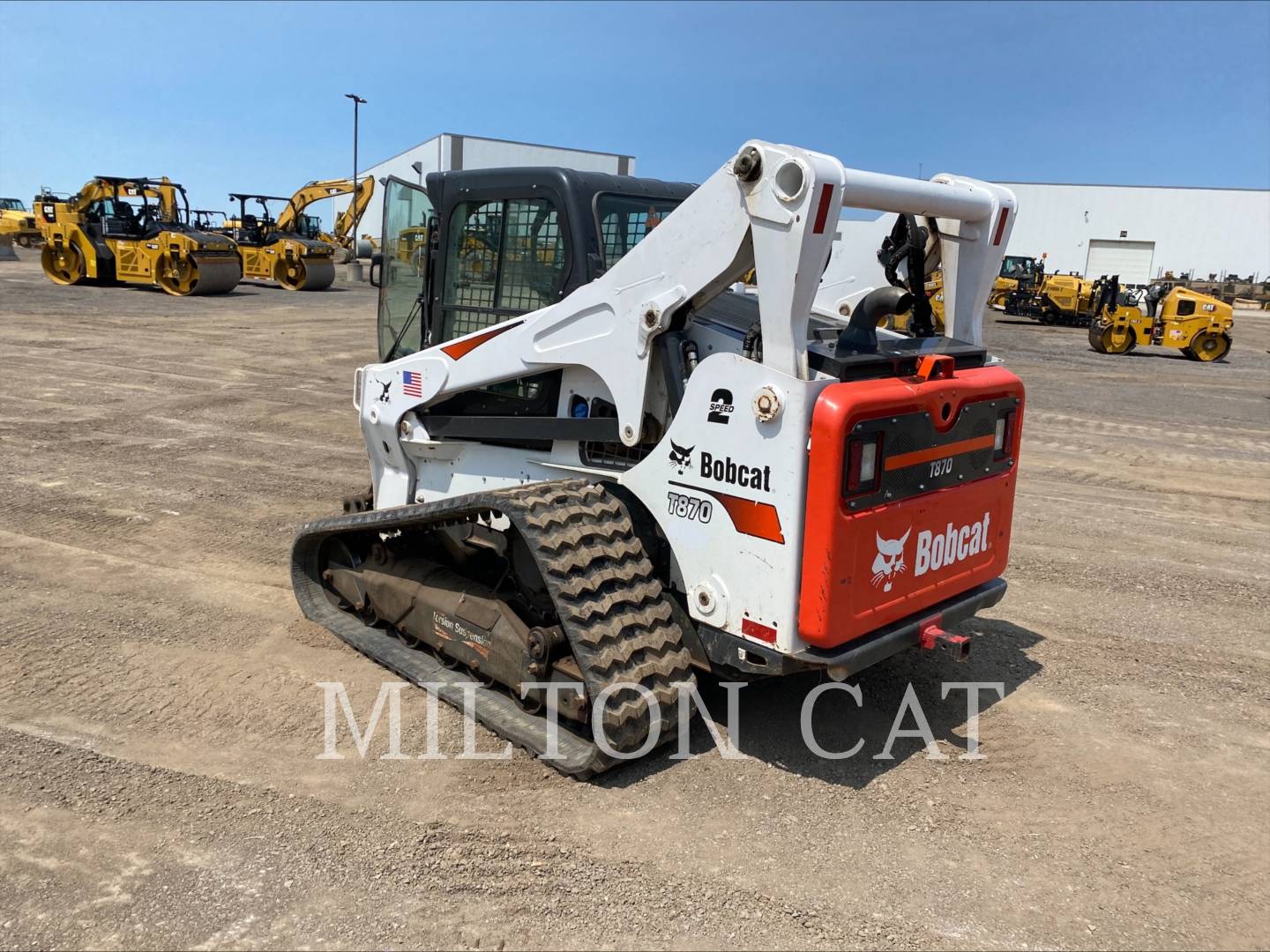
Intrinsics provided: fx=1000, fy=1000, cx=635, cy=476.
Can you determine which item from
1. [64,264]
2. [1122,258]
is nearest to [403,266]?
[64,264]

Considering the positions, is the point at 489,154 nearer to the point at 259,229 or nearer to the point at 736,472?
the point at 259,229

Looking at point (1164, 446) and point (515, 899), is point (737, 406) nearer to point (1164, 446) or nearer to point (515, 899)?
point (515, 899)

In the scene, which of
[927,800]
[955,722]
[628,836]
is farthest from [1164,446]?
[628,836]

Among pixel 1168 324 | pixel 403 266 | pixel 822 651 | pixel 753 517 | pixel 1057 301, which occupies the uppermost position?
pixel 1057 301

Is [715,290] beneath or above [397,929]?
above

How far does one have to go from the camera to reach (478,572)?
4.74 meters

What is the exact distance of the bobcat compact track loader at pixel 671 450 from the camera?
3465 mm

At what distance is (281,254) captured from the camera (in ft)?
96.1

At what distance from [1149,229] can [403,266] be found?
66.4 metres

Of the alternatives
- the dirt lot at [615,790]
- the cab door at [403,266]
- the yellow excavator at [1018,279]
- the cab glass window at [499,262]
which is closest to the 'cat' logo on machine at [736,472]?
the dirt lot at [615,790]

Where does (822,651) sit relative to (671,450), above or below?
below

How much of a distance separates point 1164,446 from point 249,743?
1022 centimetres

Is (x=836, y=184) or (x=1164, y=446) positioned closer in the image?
(x=836, y=184)

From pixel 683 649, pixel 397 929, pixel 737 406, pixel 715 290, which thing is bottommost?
pixel 397 929
